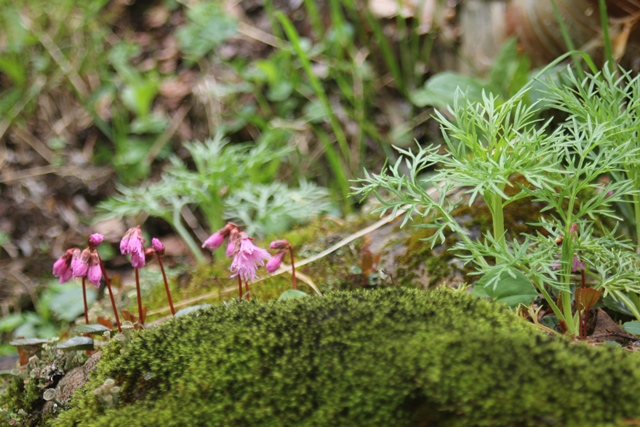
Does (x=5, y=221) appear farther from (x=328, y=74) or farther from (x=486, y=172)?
(x=486, y=172)

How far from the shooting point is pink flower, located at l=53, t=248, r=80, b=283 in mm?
1956

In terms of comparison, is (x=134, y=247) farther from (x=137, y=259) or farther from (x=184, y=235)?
(x=184, y=235)

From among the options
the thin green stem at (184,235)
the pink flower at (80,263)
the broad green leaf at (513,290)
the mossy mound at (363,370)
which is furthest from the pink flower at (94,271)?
the broad green leaf at (513,290)

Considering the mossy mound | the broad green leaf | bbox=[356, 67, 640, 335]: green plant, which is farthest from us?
the broad green leaf

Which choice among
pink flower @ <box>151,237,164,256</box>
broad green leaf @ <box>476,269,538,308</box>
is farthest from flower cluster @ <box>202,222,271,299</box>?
broad green leaf @ <box>476,269,538,308</box>

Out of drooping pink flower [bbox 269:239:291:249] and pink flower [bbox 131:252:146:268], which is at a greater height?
pink flower [bbox 131:252:146:268]

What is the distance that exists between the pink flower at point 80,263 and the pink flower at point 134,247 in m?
0.12

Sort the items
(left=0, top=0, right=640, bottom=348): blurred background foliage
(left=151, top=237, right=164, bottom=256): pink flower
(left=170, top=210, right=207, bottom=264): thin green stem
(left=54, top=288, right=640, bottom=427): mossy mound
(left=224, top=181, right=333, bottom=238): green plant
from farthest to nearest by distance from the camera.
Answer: (left=0, top=0, right=640, bottom=348): blurred background foliage → (left=170, top=210, right=207, bottom=264): thin green stem → (left=224, top=181, right=333, bottom=238): green plant → (left=151, top=237, right=164, bottom=256): pink flower → (left=54, top=288, right=640, bottom=427): mossy mound

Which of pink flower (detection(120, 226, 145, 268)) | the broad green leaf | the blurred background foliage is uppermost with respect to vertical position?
the blurred background foliage

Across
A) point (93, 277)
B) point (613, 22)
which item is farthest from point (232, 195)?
point (613, 22)

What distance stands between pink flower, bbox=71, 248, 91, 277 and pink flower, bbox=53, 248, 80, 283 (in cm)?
4

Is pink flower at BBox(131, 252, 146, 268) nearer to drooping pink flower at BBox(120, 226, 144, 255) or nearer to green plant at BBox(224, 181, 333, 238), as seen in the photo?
drooping pink flower at BBox(120, 226, 144, 255)

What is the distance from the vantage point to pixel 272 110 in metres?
5.12

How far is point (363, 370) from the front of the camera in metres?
1.20
